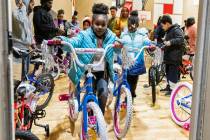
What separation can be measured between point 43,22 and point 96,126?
370 centimetres

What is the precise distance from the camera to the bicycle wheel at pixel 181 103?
12.6ft

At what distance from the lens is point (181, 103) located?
152 inches

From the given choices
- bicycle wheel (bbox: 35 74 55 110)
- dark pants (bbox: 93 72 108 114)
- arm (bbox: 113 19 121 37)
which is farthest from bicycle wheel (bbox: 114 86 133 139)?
arm (bbox: 113 19 121 37)

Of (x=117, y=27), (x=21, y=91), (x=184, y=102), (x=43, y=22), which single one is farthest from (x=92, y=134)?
(x=117, y=27)

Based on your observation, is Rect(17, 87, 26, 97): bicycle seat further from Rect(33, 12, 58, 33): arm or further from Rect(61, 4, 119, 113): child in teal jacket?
Rect(33, 12, 58, 33): arm

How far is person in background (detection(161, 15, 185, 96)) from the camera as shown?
16.9ft

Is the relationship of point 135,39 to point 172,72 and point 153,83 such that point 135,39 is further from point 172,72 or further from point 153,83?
point 172,72

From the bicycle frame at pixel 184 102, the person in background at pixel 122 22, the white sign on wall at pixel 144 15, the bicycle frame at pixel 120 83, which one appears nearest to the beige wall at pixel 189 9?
the white sign on wall at pixel 144 15

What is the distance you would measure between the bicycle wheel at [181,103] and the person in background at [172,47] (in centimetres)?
118

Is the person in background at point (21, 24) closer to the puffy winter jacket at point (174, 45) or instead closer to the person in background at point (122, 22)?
the person in background at point (122, 22)

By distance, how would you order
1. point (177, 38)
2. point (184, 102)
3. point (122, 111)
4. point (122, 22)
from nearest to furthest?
point (122, 111) < point (184, 102) < point (177, 38) < point (122, 22)

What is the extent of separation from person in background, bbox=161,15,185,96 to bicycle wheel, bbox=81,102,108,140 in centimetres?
279

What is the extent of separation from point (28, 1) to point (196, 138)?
16.4 ft

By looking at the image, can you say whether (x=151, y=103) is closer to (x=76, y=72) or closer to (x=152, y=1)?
(x=76, y=72)
